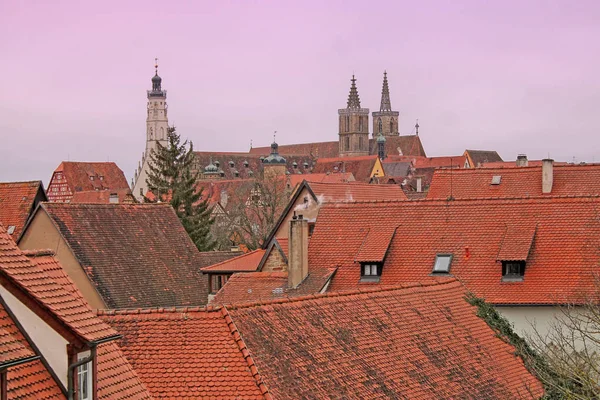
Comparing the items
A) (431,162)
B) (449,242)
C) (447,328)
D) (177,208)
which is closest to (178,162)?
(177,208)

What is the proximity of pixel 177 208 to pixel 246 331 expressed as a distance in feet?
148

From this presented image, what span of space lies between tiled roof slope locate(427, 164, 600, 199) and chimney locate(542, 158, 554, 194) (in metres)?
0.20

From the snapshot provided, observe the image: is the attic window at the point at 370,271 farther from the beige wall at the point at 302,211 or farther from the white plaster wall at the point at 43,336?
the white plaster wall at the point at 43,336

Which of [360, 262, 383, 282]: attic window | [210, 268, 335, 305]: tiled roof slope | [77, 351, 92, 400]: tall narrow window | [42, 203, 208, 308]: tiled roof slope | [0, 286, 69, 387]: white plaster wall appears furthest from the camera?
[360, 262, 383, 282]: attic window

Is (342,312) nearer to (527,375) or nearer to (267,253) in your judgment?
(527,375)

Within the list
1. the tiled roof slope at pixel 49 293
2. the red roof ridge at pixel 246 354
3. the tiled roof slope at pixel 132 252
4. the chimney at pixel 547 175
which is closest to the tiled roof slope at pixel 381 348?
the red roof ridge at pixel 246 354

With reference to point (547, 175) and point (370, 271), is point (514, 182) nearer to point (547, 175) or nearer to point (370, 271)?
point (547, 175)

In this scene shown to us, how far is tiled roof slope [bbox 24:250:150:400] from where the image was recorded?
1289 cm

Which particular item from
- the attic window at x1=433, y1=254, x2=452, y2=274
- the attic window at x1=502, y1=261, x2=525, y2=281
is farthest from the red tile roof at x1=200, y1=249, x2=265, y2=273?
the attic window at x1=502, y1=261, x2=525, y2=281

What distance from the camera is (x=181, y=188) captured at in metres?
62.2

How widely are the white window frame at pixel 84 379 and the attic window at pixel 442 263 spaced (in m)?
18.3

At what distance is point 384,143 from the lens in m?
200

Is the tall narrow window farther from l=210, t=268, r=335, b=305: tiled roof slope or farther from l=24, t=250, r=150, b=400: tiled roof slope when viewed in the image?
l=210, t=268, r=335, b=305: tiled roof slope

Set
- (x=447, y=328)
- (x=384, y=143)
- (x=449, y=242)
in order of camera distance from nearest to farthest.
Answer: (x=447, y=328), (x=449, y=242), (x=384, y=143)
